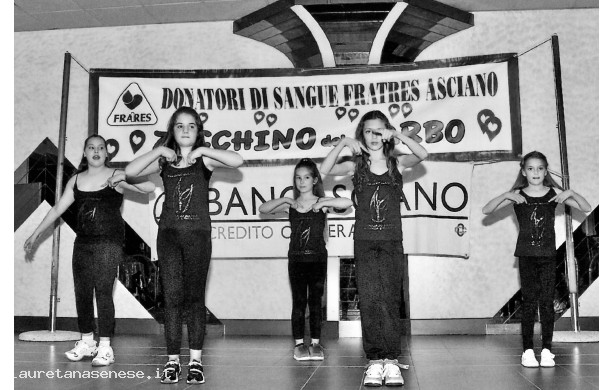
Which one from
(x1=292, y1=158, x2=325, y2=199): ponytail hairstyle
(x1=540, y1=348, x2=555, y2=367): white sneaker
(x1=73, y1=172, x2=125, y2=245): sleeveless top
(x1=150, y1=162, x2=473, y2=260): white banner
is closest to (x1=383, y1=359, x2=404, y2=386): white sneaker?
(x1=540, y1=348, x2=555, y2=367): white sneaker

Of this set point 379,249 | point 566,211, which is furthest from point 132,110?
point 566,211

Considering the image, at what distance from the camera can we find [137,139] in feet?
18.0

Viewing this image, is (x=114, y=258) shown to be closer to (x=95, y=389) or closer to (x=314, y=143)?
(x=95, y=389)

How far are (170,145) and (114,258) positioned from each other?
2.98ft

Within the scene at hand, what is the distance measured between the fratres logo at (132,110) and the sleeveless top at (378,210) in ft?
9.82

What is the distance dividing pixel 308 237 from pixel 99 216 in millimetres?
1369

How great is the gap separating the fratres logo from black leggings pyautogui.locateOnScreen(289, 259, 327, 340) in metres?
2.23

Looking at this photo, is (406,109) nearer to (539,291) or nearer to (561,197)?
(561,197)

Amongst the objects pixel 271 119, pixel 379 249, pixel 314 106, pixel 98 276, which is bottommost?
pixel 98 276

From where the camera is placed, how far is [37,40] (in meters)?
6.06

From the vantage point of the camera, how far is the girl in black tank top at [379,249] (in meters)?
3.03

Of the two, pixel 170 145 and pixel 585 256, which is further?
pixel 585 256

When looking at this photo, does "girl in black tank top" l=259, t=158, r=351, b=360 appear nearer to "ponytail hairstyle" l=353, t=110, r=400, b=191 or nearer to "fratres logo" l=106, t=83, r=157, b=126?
"ponytail hairstyle" l=353, t=110, r=400, b=191

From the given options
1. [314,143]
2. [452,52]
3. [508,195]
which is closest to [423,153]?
[508,195]
